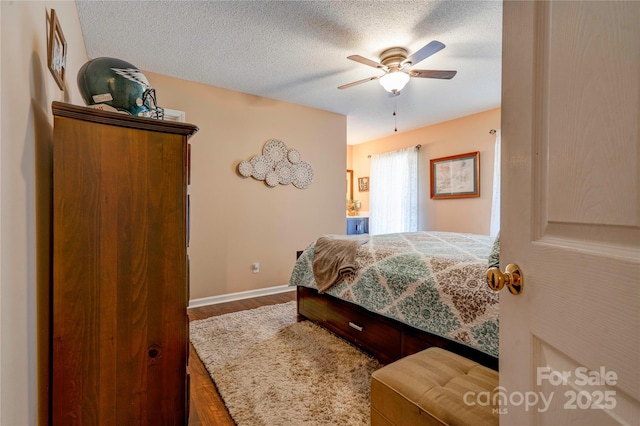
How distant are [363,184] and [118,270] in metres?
5.64

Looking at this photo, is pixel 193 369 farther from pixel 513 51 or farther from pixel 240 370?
pixel 513 51

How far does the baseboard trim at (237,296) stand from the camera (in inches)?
131

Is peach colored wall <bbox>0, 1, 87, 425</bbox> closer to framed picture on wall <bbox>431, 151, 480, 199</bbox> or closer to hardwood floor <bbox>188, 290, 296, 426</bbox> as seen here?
hardwood floor <bbox>188, 290, 296, 426</bbox>

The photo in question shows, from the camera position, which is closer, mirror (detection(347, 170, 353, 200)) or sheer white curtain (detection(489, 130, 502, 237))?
sheer white curtain (detection(489, 130, 502, 237))

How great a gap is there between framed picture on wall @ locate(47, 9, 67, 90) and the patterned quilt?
1.98 meters

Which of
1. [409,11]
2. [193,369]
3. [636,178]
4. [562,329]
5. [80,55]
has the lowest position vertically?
[193,369]

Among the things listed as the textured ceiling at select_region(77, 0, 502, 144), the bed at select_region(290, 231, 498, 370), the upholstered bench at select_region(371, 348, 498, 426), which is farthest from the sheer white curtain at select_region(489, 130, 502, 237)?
the upholstered bench at select_region(371, 348, 498, 426)

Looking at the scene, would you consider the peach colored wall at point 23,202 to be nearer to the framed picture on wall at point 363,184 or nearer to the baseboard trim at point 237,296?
the baseboard trim at point 237,296

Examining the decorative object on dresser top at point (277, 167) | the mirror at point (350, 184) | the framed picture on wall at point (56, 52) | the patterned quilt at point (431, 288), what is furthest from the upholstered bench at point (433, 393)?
the mirror at point (350, 184)

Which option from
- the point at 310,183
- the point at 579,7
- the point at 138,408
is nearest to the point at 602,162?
the point at 579,7

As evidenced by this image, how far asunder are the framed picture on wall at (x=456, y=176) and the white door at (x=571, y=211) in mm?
4152

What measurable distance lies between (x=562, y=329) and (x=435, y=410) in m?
0.68

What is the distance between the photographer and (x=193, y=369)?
2.02 meters

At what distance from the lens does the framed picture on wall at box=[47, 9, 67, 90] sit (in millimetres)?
1187
